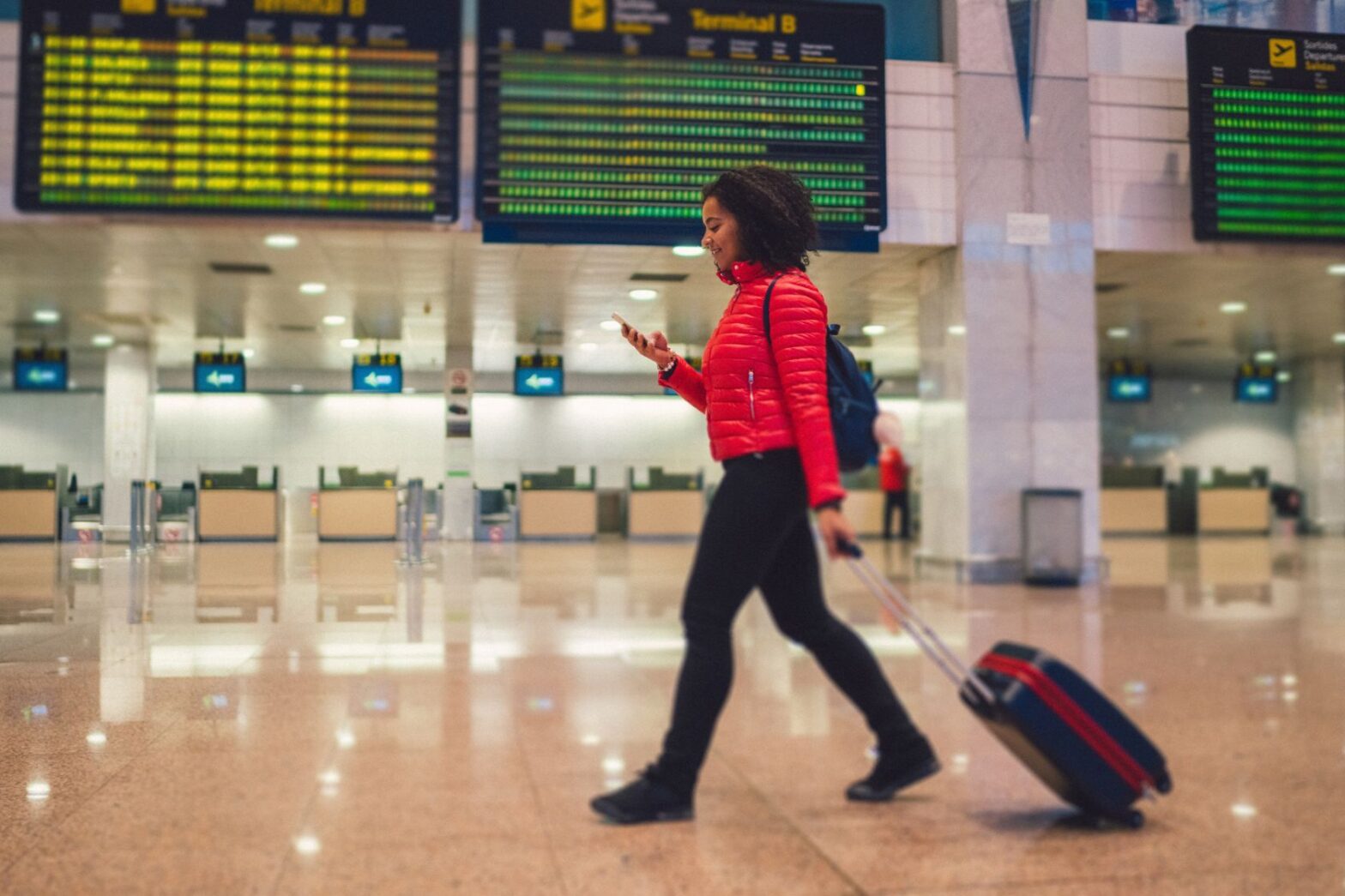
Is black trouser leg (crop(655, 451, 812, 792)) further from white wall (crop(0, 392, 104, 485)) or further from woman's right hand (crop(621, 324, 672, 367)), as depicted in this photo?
white wall (crop(0, 392, 104, 485))

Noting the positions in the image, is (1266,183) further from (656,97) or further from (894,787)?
(894,787)

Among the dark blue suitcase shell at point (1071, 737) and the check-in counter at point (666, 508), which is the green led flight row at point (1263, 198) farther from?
the check-in counter at point (666, 508)

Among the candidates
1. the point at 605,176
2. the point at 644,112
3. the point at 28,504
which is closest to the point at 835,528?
the point at 605,176

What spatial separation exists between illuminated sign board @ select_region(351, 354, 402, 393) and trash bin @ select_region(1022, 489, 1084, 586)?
11086mm

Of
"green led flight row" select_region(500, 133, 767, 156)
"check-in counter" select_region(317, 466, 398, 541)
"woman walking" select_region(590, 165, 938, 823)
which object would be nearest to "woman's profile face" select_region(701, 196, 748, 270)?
"woman walking" select_region(590, 165, 938, 823)

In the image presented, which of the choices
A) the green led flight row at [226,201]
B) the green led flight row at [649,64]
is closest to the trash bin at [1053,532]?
the green led flight row at [649,64]

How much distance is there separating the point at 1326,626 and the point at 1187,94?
4758 millimetres

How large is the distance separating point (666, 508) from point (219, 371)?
27.0 feet

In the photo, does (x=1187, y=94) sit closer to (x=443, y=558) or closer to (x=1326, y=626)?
(x=1326, y=626)

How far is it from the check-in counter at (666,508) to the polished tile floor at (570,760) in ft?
44.0

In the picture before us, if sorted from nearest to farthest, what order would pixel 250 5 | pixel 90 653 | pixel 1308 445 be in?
pixel 90 653 → pixel 250 5 → pixel 1308 445

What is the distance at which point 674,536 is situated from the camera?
69.9ft

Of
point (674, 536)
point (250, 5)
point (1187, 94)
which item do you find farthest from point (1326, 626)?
point (674, 536)

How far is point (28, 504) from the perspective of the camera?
64.8 feet
